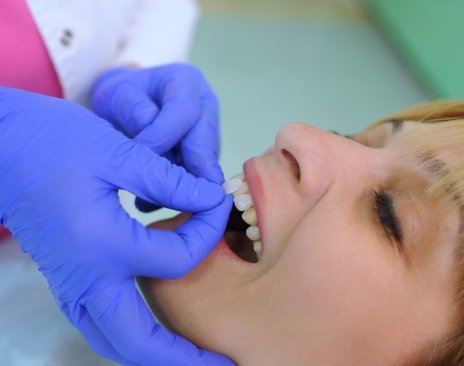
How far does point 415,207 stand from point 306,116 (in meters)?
1.41

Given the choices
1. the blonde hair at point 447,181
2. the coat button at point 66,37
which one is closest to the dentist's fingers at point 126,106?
the coat button at point 66,37

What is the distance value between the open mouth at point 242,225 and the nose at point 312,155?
79 mm

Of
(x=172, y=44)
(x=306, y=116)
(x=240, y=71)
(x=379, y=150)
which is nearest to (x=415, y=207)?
(x=379, y=150)

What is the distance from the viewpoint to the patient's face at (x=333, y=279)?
2.29 ft

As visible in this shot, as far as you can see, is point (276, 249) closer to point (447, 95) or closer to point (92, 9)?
point (92, 9)

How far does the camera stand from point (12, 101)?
722 millimetres

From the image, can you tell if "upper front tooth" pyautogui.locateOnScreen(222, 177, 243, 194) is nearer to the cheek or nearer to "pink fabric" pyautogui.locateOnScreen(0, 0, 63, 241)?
the cheek

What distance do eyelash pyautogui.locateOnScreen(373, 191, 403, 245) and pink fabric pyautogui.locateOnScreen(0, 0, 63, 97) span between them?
2.15ft

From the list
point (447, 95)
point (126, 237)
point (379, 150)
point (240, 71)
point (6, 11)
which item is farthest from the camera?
point (240, 71)

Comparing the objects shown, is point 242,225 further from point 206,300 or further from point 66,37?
point 66,37

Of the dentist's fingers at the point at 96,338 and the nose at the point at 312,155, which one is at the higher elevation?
the nose at the point at 312,155

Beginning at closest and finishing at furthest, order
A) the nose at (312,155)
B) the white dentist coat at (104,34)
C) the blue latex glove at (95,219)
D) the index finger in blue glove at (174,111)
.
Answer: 1. the blue latex glove at (95,219)
2. the nose at (312,155)
3. the index finger in blue glove at (174,111)
4. the white dentist coat at (104,34)

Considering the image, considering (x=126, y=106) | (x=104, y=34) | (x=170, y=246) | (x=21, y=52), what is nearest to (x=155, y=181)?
(x=170, y=246)

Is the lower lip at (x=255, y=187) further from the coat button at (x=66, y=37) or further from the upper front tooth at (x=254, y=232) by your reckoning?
the coat button at (x=66, y=37)
